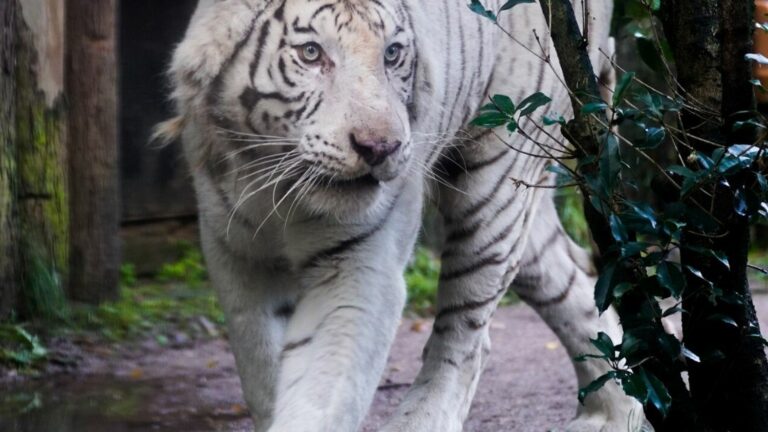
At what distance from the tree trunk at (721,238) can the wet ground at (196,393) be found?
1605mm

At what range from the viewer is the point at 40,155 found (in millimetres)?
5637

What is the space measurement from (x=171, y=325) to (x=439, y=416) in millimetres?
2622

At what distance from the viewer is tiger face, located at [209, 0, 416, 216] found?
9.38 ft

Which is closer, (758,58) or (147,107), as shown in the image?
(758,58)

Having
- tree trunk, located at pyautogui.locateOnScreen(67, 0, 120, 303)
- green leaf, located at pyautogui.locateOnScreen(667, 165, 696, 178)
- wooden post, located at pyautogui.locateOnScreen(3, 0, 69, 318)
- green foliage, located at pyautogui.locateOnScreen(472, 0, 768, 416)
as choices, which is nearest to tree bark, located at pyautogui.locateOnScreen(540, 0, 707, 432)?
green foliage, located at pyautogui.locateOnScreen(472, 0, 768, 416)

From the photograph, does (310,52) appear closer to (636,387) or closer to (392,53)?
(392,53)

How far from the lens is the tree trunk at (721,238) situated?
8.48 ft

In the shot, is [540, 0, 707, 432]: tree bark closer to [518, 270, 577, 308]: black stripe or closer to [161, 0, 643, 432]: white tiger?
[161, 0, 643, 432]: white tiger

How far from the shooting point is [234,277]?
339 centimetres

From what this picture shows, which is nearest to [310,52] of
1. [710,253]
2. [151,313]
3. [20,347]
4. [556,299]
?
[710,253]

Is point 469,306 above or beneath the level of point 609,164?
beneath

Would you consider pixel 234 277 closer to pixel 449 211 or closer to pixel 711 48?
pixel 449 211

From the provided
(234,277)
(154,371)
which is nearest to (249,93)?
(234,277)

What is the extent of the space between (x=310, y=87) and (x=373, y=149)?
0.82 feet
